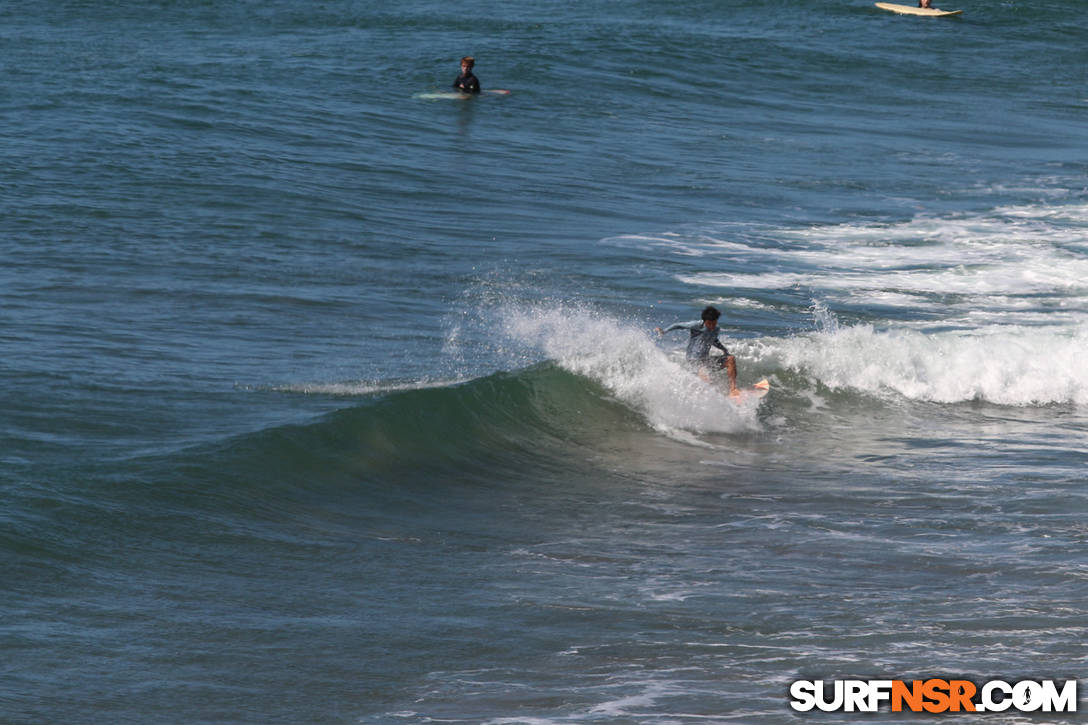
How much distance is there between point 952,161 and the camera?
3036 centimetres

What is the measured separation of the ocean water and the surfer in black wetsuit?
37.2 inches

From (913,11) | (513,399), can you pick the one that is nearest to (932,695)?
(513,399)

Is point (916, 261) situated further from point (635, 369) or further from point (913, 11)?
point (913, 11)

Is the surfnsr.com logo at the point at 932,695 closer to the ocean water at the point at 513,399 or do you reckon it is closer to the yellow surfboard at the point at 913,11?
the ocean water at the point at 513,399

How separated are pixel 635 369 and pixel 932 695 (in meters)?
7.90

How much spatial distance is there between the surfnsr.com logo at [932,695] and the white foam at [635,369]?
21.0 feet

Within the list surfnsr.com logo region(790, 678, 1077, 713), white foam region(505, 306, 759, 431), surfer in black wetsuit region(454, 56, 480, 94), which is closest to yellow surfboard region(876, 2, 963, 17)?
surfer in black wetsuit region(454, 56, 480, 94)

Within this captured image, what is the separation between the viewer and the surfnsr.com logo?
8094mm

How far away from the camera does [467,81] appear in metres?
32.6

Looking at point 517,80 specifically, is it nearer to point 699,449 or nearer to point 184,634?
point 699,449

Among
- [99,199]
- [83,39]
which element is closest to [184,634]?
[99,199]

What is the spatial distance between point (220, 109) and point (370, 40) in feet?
33.4

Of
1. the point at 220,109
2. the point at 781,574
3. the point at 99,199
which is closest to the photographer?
the point at 781,574

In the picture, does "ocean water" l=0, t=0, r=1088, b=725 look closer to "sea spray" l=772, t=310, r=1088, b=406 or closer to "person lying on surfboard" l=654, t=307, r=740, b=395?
"sea spray" l=772, t=310, r=1088, b=406
